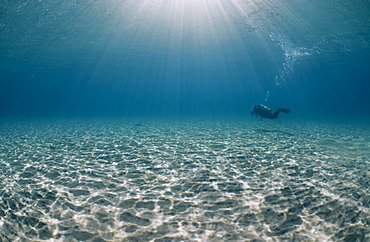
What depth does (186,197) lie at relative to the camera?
5.28m

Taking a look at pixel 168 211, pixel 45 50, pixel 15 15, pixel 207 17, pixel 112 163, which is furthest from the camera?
pixel 45 50

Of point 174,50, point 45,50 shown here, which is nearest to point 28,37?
point 45,50

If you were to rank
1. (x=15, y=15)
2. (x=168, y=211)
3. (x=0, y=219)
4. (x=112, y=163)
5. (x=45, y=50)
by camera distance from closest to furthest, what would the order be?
(x=0, y=219)
(x=168, y=211)
(x=112, y=163)
(x=15, y=15)
(x=45, y=50)

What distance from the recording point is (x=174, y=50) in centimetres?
3241

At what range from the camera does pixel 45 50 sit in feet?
93.2

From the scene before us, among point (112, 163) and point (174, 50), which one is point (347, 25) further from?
point (112, 163)

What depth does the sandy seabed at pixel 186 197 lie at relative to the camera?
3916 mm

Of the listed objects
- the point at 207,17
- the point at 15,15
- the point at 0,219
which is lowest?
the point at 0,219

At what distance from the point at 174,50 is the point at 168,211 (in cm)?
3048

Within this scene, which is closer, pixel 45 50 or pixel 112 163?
pixel 112 163

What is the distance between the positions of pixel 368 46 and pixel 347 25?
39.5 ft

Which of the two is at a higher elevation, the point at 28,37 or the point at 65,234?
the point at 28,37

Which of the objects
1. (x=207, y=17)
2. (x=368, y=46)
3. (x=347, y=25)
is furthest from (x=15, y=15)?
(x=368, y=46)

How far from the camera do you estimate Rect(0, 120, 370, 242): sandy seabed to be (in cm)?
392
